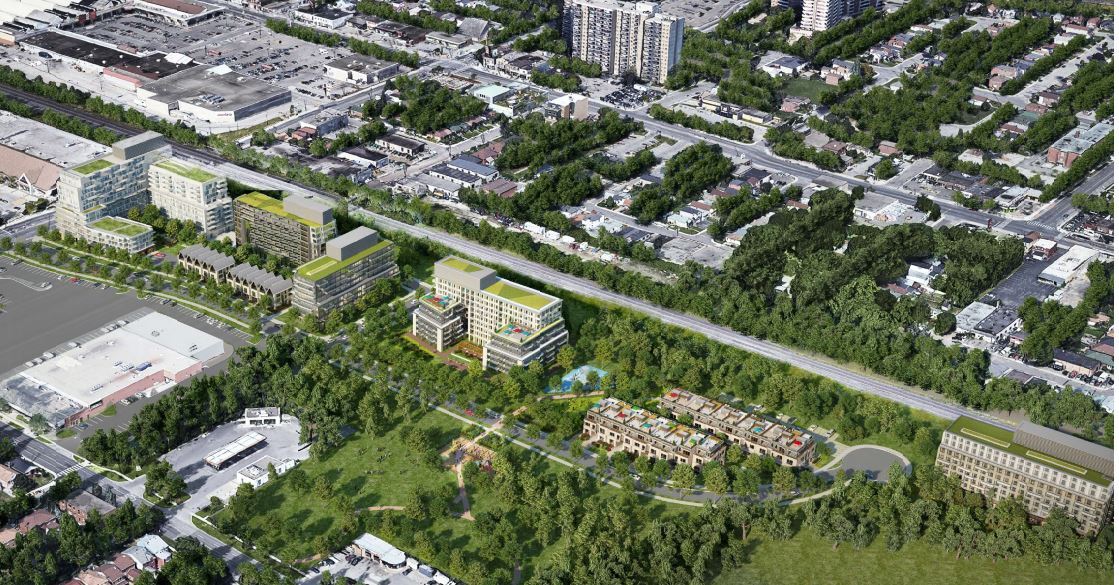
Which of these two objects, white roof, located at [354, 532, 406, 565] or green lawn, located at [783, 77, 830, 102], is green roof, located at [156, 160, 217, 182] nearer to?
white roof, located at [354, 532, 406, 565]

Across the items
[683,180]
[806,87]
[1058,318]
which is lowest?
[1058,318]

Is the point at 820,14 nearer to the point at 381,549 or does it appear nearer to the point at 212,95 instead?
the point at 212,95

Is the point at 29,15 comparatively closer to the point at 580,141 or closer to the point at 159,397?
the point at 580,141

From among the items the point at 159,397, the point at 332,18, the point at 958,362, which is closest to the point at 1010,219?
the point at 958,362

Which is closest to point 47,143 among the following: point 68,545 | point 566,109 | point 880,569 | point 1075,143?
point 566,109

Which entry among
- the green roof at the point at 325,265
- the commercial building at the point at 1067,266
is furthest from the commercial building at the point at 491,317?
the commercial building at the point at 1067,266

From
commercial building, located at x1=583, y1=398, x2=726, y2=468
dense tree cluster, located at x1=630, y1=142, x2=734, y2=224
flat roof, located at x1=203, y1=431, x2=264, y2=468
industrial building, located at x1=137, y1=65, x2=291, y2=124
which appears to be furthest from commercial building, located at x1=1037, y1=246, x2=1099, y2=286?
industrial building, located at x1=137, y1=65, x2=291, y2=124
